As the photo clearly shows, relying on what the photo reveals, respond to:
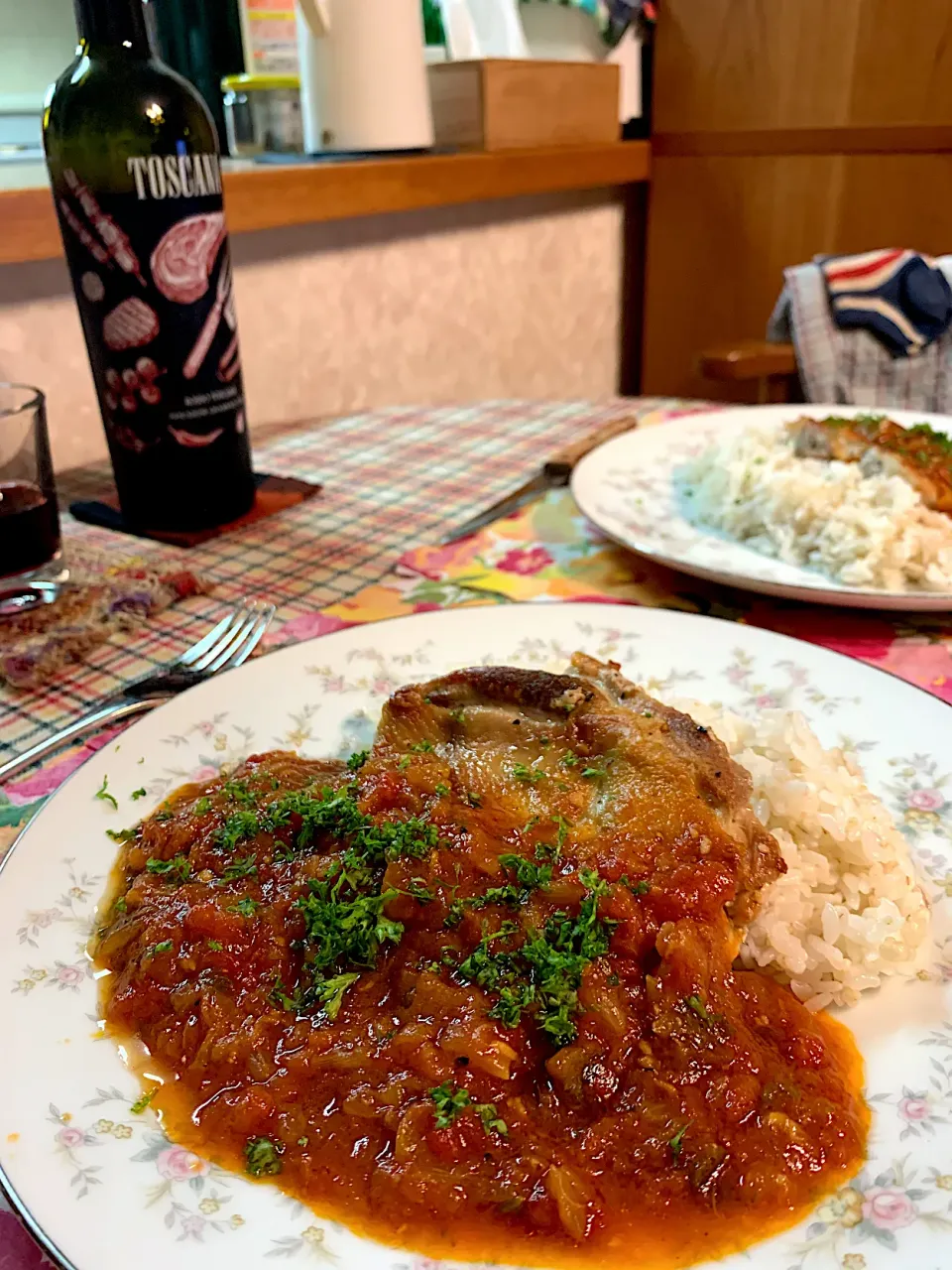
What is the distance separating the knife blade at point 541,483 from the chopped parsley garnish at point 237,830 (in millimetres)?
983

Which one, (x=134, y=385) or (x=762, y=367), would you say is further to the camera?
(x=762, y=367)

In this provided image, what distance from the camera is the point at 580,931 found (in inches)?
36.2

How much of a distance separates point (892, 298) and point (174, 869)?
319cm

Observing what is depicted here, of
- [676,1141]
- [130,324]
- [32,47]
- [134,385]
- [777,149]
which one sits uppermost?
[32,47]

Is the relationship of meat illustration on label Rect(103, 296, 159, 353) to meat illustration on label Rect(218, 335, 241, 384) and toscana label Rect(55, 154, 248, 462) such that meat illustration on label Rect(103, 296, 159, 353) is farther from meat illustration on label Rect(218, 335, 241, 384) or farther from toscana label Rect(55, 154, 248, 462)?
meat illustration on label Rect(218, 335, 241, 384)

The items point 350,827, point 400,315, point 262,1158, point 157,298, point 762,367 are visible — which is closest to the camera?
point 262,1158

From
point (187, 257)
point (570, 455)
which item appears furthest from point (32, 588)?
point (570, 455)

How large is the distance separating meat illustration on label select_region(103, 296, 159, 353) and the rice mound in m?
1.25

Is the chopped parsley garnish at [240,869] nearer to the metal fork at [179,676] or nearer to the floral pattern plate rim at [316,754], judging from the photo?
the floral pattern plate rim at [316,754]

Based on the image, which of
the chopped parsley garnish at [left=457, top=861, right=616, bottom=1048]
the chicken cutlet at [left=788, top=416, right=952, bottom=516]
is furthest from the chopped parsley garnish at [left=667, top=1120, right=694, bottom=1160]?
the chicken cutlet at [left=788, top=416, right=952, bottom=516]

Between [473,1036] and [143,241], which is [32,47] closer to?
[143,241]

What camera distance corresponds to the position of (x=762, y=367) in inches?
127

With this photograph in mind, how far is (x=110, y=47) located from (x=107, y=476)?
101 centimetres

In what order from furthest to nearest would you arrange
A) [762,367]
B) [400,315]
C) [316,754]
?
[400,315] < [762,367] < [316,754]
